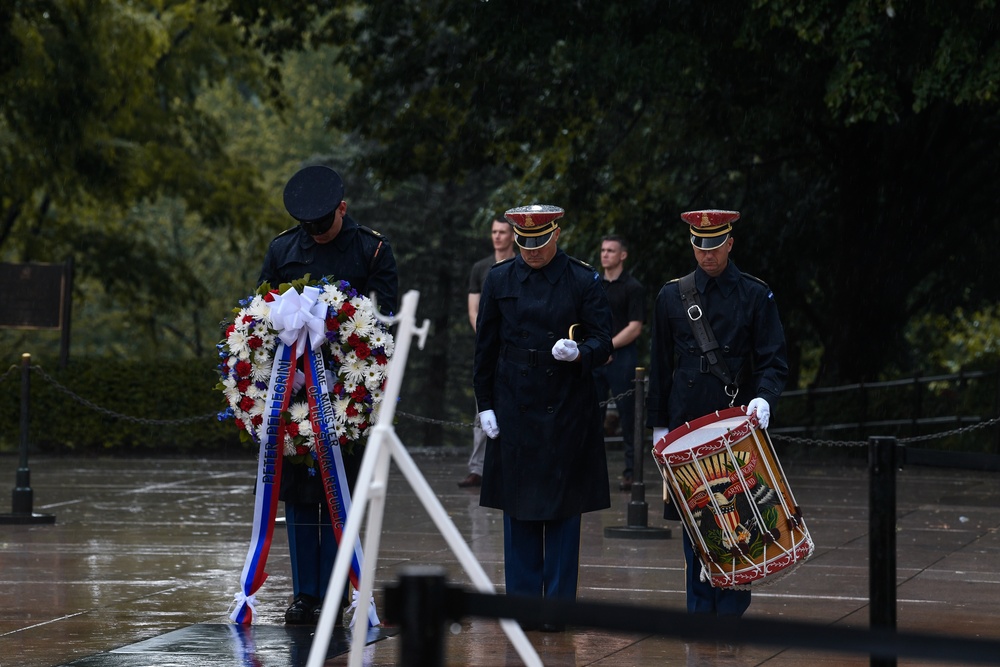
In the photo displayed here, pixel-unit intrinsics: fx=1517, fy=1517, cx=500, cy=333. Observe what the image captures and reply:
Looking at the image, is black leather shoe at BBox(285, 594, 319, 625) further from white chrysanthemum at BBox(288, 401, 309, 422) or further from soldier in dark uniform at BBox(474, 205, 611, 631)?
soldier in dark uniform at BBox(474, 205, 611, 631)

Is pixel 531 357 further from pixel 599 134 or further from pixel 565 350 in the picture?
pixel 599 134

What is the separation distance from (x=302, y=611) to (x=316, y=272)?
1.70m

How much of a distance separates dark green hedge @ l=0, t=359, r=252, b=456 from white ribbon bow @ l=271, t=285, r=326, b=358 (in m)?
12.1

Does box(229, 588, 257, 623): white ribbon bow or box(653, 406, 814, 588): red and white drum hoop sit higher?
box(653, 406, 814, 588): red and white drum hoop

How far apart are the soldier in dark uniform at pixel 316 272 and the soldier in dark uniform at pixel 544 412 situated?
69cm

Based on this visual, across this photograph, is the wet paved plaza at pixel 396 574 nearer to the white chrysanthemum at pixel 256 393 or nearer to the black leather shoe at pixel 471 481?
the black leather shoe at pixel 471 481

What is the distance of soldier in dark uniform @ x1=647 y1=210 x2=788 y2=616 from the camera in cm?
718

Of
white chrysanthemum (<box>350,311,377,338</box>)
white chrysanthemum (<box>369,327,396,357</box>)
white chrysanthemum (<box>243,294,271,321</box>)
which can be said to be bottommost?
white chrysanthemum (<box>369,327,396,357</box>)

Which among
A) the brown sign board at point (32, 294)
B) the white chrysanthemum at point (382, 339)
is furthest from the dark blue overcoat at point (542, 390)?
the brown sign board at point (32, 294)

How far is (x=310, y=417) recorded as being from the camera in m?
7.41

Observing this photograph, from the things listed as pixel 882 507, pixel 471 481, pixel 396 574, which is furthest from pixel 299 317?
pixel 471 481

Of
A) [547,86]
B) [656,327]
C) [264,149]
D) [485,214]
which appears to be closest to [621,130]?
[547,86]

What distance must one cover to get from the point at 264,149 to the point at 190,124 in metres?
19.3

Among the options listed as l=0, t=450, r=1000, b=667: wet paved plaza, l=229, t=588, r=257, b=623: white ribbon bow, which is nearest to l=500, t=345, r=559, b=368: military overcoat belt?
l=0, t=450, r=1000, b=667: wet paved plaza
